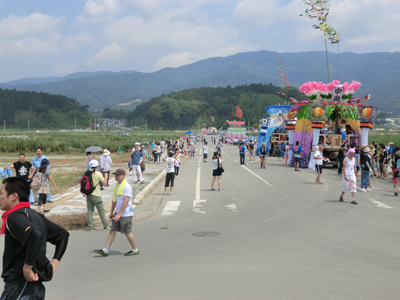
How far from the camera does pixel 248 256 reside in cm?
702

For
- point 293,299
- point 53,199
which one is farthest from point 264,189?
point 293,299

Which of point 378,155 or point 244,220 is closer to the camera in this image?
point 244,220

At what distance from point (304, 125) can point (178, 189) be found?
13.5 m

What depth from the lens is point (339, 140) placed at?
2683cm

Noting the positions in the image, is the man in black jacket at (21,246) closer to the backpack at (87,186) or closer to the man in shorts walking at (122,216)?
the man in shorts walking at (122,216)

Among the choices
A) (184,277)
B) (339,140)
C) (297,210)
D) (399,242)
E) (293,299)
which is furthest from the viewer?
(339,140)

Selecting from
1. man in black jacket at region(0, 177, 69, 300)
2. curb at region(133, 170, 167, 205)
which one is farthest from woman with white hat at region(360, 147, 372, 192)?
man in black jacket at region(0, 177, 69, 300)

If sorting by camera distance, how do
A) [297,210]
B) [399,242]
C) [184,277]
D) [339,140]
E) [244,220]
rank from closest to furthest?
[184,277]
[399,242]
[244,220]
[297,210]
[339,140]

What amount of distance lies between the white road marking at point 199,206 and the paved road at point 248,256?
3cm

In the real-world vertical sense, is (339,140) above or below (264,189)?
above

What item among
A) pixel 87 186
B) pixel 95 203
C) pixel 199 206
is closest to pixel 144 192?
pixel 199 206

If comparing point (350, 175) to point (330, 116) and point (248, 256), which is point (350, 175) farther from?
point (330, 116)

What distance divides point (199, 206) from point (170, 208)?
888mm

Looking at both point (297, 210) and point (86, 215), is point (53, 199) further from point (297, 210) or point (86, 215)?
point (297, 210)
